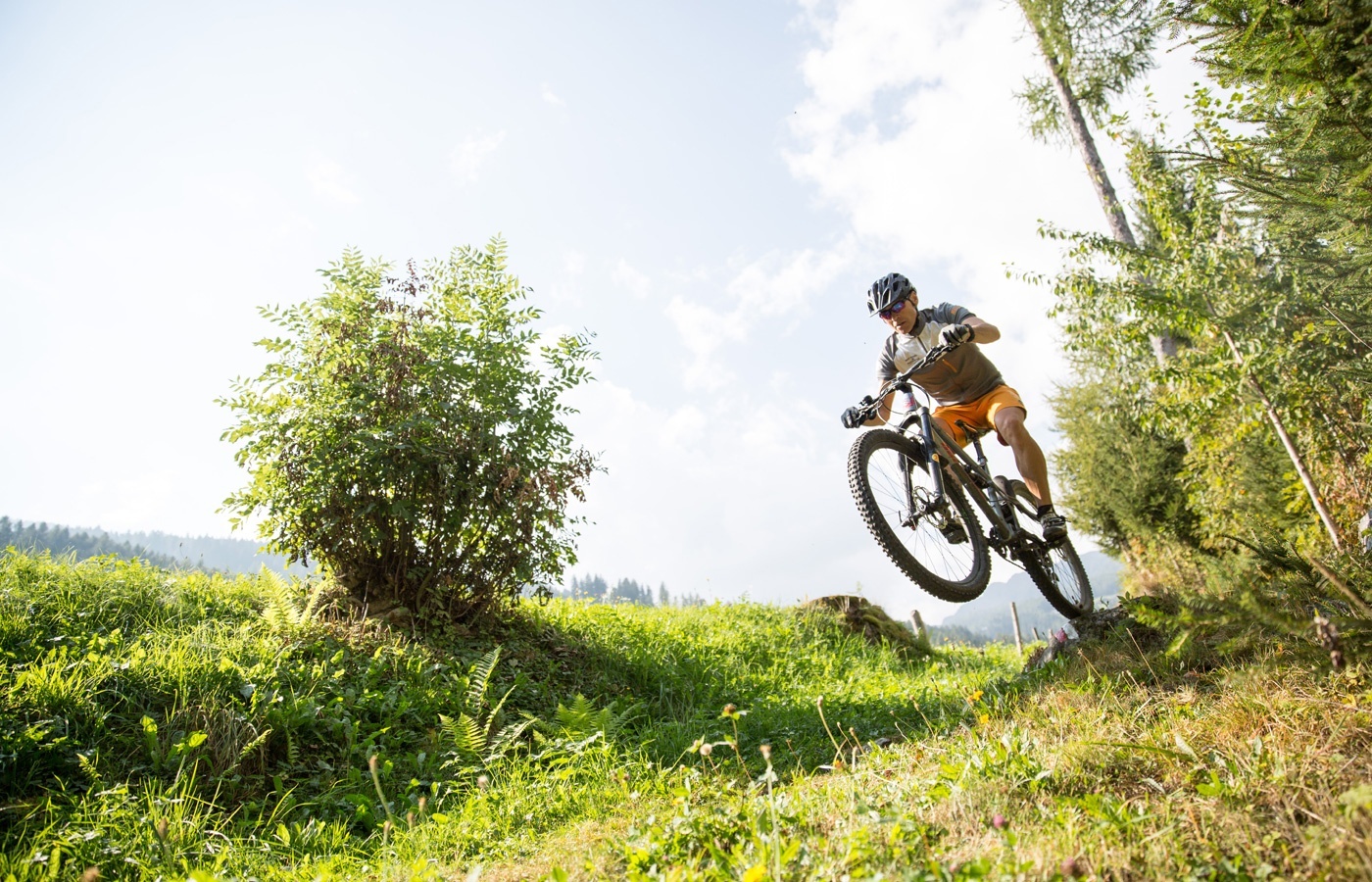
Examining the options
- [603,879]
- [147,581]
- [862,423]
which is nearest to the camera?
[603,879]

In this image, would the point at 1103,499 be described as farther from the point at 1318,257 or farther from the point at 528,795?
the point at 528,795

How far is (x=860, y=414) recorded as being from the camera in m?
4.87

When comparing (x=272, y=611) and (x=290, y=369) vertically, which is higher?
(x=290, y=369)

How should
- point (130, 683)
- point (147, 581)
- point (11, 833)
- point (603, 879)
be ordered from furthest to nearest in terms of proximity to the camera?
point (147, 581)
point (130, 683)
point (11, 833)
point (603, 879)

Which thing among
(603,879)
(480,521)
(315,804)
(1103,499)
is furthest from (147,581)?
(1103,499)

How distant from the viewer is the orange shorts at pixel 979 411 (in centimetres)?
527

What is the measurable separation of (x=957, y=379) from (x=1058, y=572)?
78.1 inches

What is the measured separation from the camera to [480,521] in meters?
6.18

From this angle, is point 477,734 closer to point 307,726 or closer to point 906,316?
point 307,726

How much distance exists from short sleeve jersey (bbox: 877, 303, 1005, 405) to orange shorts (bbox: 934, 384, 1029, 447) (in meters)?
0.04

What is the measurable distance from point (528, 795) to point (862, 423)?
10.4 ft

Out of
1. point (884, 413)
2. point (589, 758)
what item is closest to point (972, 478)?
point (884, 413)

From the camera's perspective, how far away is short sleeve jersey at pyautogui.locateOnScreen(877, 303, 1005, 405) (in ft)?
16.9

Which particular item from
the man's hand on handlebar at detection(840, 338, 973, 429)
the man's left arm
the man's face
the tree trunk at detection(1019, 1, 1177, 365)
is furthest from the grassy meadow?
the tree trunk at detection(1019, 1, 1177, 365)
